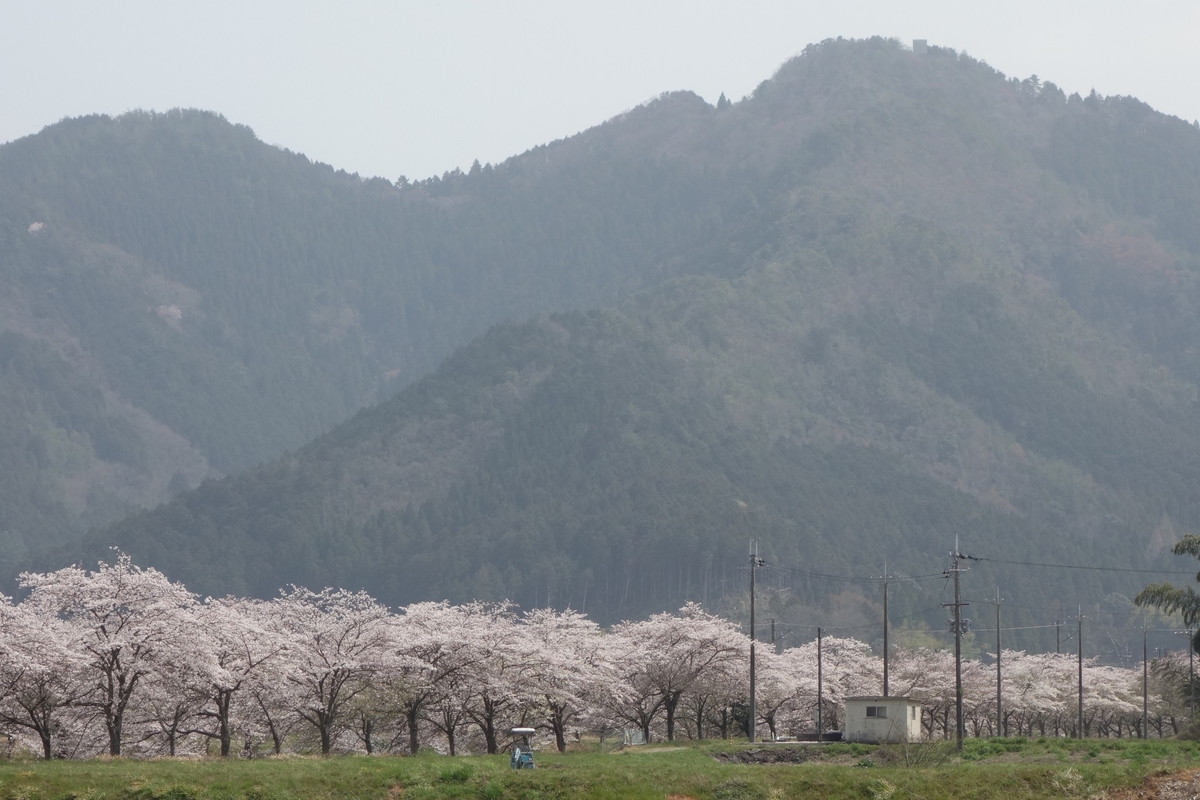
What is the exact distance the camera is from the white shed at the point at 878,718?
273 ft

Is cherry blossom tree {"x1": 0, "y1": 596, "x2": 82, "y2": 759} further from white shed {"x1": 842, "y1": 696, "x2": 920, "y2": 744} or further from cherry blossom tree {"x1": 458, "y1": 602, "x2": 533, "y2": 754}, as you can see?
white shed {"x1": 842, "y1": 696, "x2": 920, "y2": 744}

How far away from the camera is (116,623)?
2514 inches

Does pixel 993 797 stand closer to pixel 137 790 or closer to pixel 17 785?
pixel 137 790

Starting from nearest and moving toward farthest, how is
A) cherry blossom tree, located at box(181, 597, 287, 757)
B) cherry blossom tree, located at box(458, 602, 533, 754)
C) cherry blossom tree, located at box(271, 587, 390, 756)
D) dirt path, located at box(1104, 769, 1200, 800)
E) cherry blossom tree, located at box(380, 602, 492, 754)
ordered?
dirt path, located at box(1104, 769, 1200, 800) → cherry blossom tree, located at box(181, 597, 287, 757) → cherry blossom tree, located at box(271, 587, 390, 756) → cherry blossom tree, located at box(380, 602, 492, 754) → cherry blossom tree, located at box(458, 602, 533, 754)

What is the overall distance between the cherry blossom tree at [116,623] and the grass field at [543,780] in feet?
17.1

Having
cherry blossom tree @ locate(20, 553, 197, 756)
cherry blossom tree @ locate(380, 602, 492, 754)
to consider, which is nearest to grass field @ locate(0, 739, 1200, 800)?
cherry blossom tree @ locate(20, 553, 197, 756)

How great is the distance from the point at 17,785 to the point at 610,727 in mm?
61215

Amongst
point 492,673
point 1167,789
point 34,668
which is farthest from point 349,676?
point 1167,789

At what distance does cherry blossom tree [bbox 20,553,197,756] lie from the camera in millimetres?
63125

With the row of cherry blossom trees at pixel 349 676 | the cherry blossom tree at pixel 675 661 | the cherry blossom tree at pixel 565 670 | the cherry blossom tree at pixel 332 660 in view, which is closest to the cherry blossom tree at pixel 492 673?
the row of cherry blossom trees at pixel 349 676

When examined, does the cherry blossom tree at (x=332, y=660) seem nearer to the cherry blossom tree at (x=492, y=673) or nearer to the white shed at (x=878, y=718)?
the cherry blossom tree at (x=492, y=673)

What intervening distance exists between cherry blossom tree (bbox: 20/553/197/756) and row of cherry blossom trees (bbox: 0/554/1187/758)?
Answer: 82 millimetres

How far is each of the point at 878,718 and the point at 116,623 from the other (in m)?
40.5

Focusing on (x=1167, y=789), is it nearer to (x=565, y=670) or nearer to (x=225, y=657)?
(x=565, y=670)
